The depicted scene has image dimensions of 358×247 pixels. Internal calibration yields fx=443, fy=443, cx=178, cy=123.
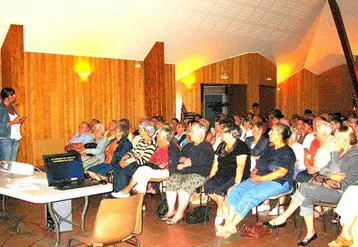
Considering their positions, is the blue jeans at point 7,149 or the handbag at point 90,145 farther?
the handbag at point 90,145

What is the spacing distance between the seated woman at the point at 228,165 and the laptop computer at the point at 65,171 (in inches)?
59.0

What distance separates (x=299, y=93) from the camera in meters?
15.6

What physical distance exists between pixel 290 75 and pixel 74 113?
8.39 metres

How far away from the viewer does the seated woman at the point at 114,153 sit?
589 centimetres

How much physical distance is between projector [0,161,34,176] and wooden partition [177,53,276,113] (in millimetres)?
8006

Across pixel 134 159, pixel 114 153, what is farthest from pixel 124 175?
pixel 114 153

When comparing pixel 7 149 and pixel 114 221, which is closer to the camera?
pixel 114 221

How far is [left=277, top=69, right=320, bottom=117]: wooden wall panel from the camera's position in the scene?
15320 millimetres

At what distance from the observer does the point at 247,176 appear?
4.93m

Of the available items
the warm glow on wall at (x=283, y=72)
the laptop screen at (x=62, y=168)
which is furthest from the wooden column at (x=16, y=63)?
the warm glow on wall at (x=283, y=72)

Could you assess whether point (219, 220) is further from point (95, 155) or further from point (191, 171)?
point (95, 155)

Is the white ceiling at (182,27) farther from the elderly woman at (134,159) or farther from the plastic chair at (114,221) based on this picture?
the plastic chair at (114,221)

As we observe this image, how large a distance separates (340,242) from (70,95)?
718 cm

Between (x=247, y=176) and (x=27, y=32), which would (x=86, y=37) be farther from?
(x=247, y=176)
